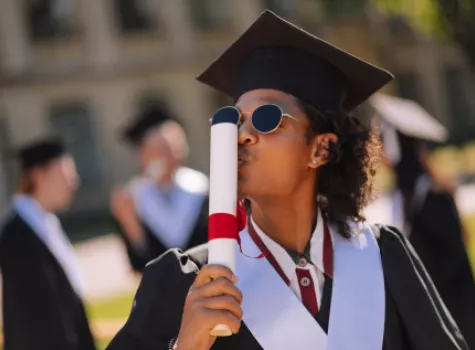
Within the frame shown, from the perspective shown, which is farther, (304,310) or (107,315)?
(107,315)

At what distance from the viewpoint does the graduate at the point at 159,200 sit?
5469 millimetres

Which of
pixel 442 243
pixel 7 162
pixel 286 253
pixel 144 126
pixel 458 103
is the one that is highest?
pixel 458 103

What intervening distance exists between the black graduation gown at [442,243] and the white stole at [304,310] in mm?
2089

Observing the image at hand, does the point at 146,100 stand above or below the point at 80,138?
above

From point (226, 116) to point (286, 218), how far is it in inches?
20.7

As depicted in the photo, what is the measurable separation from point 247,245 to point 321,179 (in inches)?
14.6

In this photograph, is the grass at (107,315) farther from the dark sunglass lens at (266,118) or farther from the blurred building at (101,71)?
the blurred building at (101,71)

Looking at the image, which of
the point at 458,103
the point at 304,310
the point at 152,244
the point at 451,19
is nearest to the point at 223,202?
the point at 304,310

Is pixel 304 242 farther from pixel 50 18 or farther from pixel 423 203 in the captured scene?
pixel 50 18

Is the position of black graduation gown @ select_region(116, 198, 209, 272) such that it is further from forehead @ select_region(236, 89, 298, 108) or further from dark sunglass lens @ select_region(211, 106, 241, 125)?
dark sunglass lens @ select_region(211, 106, 241, 125)

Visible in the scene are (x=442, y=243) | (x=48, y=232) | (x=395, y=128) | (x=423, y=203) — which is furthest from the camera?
(x=395, y=128)

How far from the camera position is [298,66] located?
7.63 feet

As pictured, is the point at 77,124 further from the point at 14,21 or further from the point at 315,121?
the point at 315,121

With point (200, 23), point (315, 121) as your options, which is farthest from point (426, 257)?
point (200, 23)
